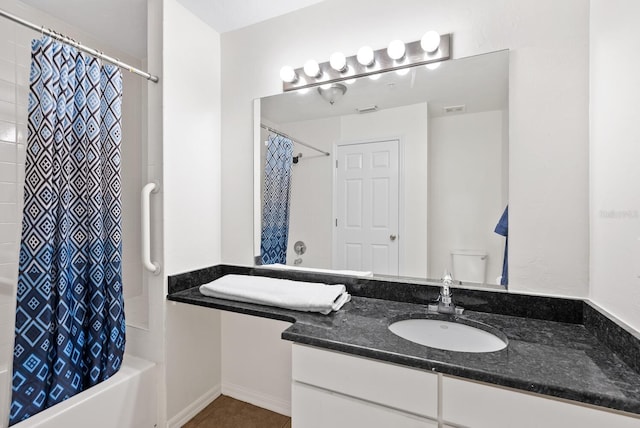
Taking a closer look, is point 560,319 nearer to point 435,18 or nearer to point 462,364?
point 462,364

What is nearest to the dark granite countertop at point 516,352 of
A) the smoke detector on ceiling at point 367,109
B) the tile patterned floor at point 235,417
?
the tile patterned floor at point 235,417

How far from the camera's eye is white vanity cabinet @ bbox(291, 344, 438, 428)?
3.00ft

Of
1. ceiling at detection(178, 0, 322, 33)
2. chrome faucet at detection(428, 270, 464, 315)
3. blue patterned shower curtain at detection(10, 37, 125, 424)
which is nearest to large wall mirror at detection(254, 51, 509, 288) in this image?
chrome faucet at detection(428, 270, 464, 315)

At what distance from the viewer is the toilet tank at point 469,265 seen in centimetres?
137

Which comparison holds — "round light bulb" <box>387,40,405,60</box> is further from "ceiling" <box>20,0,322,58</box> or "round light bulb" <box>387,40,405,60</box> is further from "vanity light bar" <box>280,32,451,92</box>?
"ceiling" <box>20,0,322,58</box>

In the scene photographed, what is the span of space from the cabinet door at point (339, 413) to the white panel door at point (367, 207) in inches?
27.1

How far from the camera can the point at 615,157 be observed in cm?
97

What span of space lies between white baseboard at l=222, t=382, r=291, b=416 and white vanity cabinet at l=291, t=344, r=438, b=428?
0.85 metres

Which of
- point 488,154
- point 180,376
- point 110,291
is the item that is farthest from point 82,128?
point 488,154

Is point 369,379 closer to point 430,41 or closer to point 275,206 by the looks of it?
point 275,206

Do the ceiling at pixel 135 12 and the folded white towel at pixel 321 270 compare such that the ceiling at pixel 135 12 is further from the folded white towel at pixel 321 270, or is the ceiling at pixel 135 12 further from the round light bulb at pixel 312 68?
the folded white towel at pixel 321 270

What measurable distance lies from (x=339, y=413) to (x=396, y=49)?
1537mm

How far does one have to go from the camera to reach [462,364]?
871 mm

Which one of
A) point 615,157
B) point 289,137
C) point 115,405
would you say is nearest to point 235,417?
point 115,405
